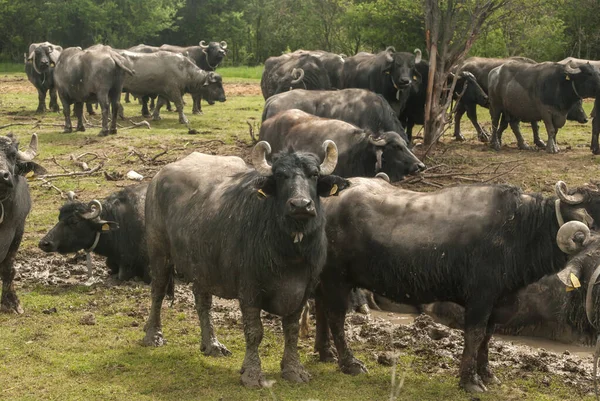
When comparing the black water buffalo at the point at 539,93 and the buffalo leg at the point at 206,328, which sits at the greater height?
the black water buffalo at the point at 539,93

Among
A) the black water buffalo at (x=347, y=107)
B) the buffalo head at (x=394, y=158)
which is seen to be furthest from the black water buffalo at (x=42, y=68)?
the buffalo head at (x=394, y=158)

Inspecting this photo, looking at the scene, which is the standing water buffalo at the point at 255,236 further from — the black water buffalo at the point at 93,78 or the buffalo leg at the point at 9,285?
the black water buffalo at the point at 93,78

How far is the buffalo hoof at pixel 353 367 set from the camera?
7.50 meters

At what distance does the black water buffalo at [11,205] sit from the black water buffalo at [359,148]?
4.28 m

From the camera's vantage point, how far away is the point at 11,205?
Answer: 877cm

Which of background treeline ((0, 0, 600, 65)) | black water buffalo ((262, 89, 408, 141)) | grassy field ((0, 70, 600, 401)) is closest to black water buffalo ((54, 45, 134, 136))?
grassy field ((0, 70, 600, 401))

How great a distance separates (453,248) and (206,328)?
242cm

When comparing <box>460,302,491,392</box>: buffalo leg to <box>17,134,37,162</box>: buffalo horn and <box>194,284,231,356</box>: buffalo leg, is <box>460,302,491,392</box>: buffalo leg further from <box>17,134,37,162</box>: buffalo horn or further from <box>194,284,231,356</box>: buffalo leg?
<box>17,134,37,162</box>: buffalo horn

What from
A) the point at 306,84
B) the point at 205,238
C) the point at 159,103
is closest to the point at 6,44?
the point at 159,103

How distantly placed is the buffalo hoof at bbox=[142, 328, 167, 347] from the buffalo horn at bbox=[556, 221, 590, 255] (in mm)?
3892

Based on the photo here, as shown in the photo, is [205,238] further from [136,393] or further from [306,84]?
[306,84]

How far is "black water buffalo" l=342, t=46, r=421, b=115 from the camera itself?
1795 cm

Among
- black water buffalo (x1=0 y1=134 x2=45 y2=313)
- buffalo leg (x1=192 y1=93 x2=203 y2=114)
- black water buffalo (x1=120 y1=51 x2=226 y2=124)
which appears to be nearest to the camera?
black water buffalo (x1=0 y1=134 x2=45 y2=313)

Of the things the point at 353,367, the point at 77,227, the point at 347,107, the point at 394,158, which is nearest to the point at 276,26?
the point at 347,107
